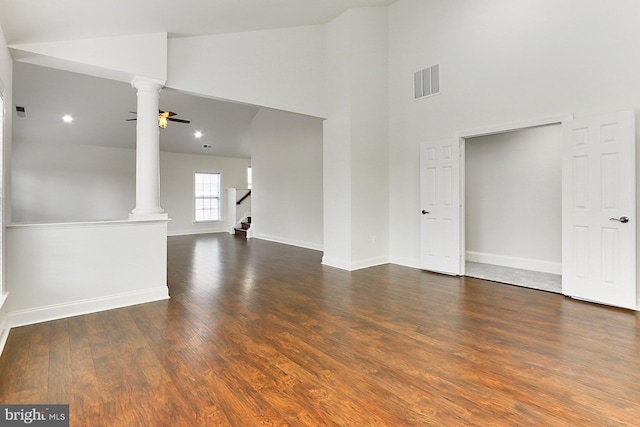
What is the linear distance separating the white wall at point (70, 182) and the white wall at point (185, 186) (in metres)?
0.95

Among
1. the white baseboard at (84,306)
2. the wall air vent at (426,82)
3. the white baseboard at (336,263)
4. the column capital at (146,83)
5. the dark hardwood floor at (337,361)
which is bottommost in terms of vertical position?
the dark hardwood floor at (337,361)

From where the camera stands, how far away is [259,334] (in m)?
2.88

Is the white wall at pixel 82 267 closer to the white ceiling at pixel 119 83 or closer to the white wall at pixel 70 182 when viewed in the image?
the white ceiling at pixel 119 83

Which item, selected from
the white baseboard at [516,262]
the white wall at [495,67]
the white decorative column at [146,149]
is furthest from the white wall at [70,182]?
the white baseboard at [516,262]

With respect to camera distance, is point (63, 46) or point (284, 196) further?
point (284, 196)

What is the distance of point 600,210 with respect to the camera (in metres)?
3.66

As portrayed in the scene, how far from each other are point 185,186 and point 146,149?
7.46 m

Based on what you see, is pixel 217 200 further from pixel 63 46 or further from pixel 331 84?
pixel 63 46

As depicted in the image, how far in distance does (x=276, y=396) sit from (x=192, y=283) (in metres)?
3.08

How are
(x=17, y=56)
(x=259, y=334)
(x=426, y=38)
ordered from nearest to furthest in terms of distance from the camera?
(x=259, y=334) → (x=17, y=56) → (x=426, y=38)

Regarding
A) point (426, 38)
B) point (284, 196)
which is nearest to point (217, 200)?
point (284, 196)

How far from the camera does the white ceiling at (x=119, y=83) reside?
2883mm

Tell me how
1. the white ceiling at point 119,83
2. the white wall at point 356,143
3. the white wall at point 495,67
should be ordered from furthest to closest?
the white wall at point 356,143
the white wall at point 495,67
the white ceiling at point 119,83

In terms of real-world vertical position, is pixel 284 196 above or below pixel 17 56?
below
